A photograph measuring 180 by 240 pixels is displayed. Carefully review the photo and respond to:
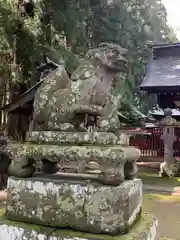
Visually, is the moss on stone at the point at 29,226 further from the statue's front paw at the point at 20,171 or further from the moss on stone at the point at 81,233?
the statue's front paw at the point at 20,171

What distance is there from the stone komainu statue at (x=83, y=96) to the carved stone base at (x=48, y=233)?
26.9 inches

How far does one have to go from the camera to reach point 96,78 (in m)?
2.19

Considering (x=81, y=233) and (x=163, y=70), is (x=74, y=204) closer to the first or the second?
(x=81, y=233)

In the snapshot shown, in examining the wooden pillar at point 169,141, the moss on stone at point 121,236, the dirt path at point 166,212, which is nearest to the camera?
the moss on stone at point 121,236

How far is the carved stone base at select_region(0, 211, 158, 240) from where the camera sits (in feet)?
5.87

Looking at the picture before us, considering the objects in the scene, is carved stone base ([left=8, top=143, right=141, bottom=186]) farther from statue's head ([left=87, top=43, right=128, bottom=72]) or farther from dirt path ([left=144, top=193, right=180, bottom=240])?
dirt path ([left=144, top=193, right=180, bottom=240])

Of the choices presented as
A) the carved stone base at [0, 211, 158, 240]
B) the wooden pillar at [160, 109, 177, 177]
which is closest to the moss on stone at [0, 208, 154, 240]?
the carved stone base at [0, 211, 158, 240]

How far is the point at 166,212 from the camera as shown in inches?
174

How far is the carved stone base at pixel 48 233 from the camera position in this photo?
5.87ft

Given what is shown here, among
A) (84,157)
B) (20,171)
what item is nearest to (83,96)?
(84,157)

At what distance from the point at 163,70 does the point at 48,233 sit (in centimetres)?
780

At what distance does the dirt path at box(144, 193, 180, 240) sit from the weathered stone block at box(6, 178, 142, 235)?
151cm

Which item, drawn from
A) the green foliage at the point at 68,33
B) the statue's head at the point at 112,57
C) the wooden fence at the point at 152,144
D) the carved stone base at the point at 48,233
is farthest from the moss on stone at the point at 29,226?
the wooden fence at the point at 152,144

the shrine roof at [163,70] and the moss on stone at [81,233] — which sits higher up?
the shrine roof at [163,70]
